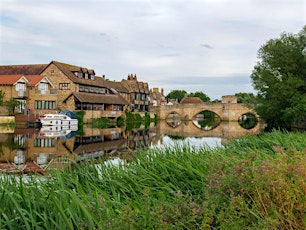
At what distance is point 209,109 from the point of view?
7431 centimetres

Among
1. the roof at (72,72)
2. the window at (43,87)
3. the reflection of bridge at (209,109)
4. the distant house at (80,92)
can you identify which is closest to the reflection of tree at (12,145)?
the distant house at (80,92)

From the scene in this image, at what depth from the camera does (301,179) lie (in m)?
4.22

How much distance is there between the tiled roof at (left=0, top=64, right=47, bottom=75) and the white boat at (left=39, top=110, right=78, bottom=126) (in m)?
13.2

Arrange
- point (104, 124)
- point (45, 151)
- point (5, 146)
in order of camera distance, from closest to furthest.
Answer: point (45, 151) → point (5, 146) → point (104, 124)

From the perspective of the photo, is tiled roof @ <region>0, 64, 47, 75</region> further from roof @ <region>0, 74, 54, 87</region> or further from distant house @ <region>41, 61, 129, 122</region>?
roof @ <region>0, 74, 54, 87</region>

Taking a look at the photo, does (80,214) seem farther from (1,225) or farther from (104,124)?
(104,124)

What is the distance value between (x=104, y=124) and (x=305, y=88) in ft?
A: 83.4

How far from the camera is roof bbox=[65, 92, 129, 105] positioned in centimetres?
4877

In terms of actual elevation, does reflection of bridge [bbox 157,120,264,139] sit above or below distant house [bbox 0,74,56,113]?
below

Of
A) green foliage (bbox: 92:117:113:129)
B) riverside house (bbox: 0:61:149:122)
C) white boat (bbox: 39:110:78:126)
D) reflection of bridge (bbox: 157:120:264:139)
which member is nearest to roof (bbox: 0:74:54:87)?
riverside house (bbox: 0:61:149:122)

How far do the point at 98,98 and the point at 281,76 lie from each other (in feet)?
88.2

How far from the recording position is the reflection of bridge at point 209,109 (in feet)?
237

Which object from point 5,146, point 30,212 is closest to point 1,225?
point 30,212

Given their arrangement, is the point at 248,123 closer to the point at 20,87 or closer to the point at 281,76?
the point at 281,76
